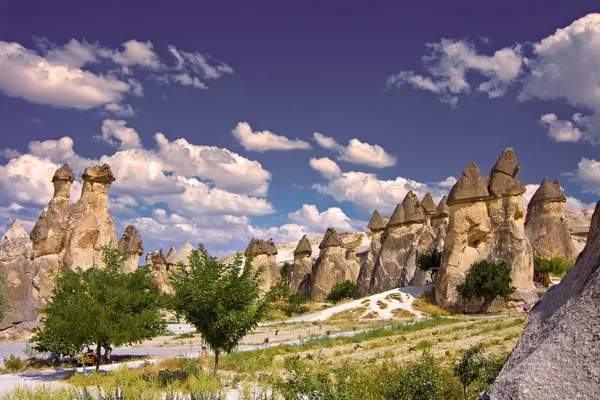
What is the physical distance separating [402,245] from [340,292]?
658cm

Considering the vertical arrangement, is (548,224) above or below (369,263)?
above

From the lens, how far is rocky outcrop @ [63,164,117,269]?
92.4 ft

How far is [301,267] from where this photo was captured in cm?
5456

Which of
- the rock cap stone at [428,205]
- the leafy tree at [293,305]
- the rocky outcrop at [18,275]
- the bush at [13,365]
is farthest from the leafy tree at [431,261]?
the bush at [13,365]

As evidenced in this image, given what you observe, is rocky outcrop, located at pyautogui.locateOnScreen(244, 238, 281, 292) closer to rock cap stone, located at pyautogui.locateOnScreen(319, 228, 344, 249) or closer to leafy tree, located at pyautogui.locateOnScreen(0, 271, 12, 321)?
rock cap stone, located at pyautogui.locateOnScreen(319, 228, 344, 249)

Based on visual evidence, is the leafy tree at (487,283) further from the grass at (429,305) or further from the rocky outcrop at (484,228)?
the grass at (429,305)

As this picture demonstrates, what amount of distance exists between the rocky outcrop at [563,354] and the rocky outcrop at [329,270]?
4472cm

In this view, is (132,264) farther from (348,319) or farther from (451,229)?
(451,229)

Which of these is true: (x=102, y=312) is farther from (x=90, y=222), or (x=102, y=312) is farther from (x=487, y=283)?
(x=487, y=283)

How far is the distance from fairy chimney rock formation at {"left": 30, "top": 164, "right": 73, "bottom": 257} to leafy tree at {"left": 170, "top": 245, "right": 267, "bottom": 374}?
20086 millimetres

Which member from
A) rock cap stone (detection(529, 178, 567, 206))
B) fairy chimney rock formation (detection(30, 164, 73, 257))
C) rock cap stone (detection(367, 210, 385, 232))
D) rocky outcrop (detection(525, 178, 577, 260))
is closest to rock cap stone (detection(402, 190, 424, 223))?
rock cap stone (detection(367, 210, 385, 232))

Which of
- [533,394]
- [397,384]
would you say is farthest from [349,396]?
[533,394]

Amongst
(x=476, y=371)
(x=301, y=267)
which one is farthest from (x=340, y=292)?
(x=476, y=371)

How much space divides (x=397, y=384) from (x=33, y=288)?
26.0 meters
